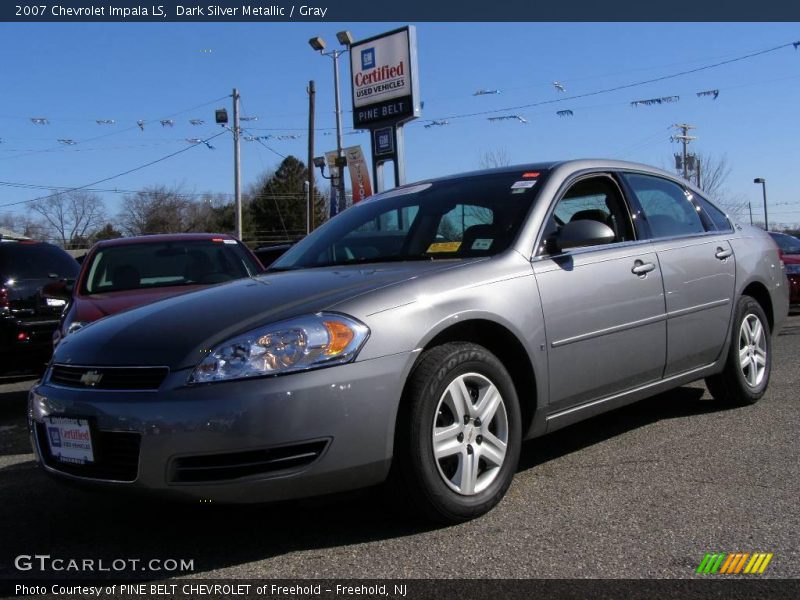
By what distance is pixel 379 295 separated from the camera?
3.29 m

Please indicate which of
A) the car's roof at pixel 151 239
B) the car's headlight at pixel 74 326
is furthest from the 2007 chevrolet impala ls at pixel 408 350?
the car's roof at pixel 151 239

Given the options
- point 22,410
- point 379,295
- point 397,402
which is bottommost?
point 22,410

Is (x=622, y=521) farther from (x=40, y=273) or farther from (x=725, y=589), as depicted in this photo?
(x=40, y=273)

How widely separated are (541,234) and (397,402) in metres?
1.34

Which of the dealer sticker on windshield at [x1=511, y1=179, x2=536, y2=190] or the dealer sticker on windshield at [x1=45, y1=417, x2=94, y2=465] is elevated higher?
the dealer sticker on windshield at [x1=511, y1=179, x2=536, y2=190]

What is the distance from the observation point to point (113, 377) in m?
3.18

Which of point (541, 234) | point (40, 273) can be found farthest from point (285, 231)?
point (541, 234)

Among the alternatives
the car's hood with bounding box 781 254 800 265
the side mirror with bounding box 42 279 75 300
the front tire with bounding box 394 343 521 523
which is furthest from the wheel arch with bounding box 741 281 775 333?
the car's hood with bounding box 781 254 800 265

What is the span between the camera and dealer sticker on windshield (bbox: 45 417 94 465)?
3.14m

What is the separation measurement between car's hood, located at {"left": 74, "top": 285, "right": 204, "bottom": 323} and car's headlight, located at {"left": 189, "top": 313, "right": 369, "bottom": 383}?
257 centimetres

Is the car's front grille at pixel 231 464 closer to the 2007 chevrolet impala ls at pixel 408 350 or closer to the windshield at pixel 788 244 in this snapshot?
the 2007 chevrolet impala ls at pixel 408 350

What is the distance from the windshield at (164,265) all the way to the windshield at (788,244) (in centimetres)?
1045

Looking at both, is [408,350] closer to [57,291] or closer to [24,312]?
[57,291]

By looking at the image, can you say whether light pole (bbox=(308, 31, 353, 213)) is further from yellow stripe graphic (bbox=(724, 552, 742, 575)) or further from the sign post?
yellow stripe graphic (bbox=(724, 552, 742, 575))
